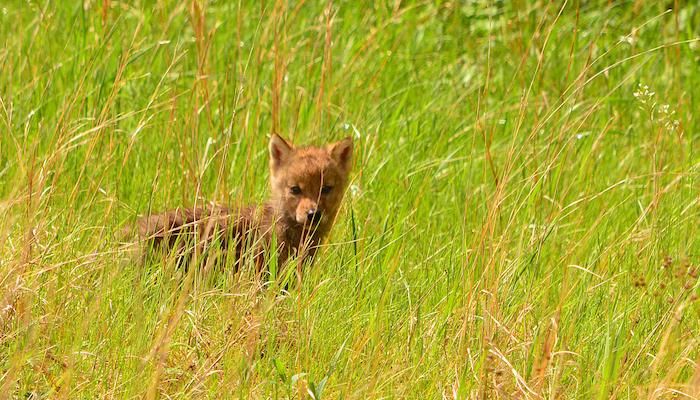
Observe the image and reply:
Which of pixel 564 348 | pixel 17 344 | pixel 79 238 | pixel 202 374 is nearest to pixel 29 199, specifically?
pixel 79 238

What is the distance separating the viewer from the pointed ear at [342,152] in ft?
13.8

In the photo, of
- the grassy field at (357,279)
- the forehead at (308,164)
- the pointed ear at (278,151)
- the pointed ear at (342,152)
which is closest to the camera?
the grassy field at (357,279)

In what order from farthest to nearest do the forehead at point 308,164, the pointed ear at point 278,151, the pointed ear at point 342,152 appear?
the forehead at point 308,164 < the pointed ear at point 342,152 < the pointed ear at point 278,151

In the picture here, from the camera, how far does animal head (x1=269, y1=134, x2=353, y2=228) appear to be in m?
4.24

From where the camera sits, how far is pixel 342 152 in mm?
4363

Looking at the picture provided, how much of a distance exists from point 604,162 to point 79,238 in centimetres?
344

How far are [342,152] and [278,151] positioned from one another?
0.38m

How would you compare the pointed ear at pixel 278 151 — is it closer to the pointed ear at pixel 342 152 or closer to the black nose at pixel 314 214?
the pointed ear at pixel 342 152

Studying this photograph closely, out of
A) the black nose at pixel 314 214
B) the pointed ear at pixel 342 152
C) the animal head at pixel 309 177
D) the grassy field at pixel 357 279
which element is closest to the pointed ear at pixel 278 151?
the animal head at pixel 309 177

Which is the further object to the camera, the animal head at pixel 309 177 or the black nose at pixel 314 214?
the animal head at pixel 309 177

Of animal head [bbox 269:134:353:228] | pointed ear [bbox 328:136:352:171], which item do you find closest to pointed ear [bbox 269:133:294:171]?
animal head [bbox 269:134:353:228]

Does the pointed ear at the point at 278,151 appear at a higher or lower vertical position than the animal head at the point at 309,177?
higher

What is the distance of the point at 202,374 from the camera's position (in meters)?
2.41

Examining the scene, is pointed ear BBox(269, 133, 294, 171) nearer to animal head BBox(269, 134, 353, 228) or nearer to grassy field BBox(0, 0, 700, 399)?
animal head BBox(269, 134, 353, 228)
